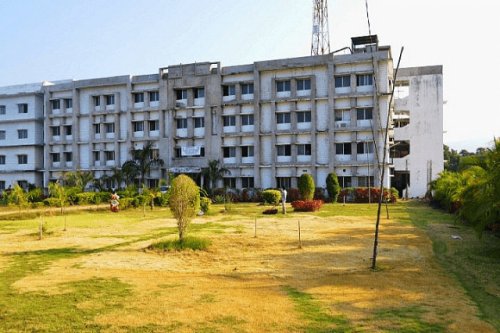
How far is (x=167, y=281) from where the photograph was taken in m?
10.9

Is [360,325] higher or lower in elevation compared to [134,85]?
lower

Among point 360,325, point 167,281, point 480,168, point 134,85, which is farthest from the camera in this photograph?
point 134,85

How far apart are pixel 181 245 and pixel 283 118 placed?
103 feet

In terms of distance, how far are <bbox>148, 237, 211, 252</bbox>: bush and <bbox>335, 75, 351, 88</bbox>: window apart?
101 ft

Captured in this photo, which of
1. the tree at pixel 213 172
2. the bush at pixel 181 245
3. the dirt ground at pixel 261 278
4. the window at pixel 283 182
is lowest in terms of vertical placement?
the dirt ground at pixel 261 278

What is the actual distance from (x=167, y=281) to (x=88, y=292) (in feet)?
6.17

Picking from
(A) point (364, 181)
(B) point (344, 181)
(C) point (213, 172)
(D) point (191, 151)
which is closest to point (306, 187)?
(B) point (344, 181)

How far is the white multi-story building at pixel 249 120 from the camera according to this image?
42562 millimetres

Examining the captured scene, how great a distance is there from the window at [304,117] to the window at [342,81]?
3.81 metres

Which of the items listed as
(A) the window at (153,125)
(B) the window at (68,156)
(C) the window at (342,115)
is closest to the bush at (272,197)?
(C) the window at (342,115)

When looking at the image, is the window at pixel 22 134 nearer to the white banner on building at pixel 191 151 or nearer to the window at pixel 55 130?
the window at pixel 55 130

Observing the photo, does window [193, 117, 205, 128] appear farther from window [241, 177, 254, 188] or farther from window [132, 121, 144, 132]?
window [241, 177, 254, 188]

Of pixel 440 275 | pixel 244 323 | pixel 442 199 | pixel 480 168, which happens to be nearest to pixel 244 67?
pixel 442 199

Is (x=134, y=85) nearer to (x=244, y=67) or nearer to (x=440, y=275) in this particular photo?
(x=244, y=67)
